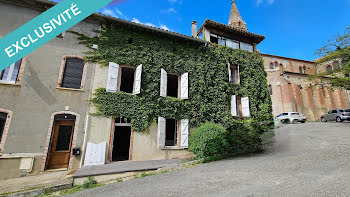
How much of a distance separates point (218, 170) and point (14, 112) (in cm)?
831

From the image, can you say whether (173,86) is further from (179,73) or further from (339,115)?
(339,115)

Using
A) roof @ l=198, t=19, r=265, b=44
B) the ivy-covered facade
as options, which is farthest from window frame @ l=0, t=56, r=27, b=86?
roof @ l=198, t=19, r=265, b=44

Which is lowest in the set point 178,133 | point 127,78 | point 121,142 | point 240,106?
point 121,142

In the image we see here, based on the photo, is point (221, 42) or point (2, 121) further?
point (221, 42)

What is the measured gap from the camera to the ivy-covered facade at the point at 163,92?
7.54 metres

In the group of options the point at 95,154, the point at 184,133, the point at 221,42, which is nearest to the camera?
the point at 95,154

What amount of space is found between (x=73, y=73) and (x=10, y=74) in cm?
231

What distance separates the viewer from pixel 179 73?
31.0 feet

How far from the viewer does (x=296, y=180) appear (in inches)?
149

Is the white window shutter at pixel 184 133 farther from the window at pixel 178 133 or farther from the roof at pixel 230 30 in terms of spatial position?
the roof at pixel 230 30

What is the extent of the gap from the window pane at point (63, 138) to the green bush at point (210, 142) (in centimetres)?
584

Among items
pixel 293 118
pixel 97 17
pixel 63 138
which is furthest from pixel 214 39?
pixel 293 118

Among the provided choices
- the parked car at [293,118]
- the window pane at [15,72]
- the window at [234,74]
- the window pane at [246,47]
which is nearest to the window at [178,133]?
the window at [234,74]

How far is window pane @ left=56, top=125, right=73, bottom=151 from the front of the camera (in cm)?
682
